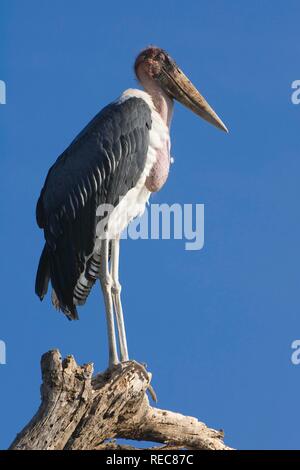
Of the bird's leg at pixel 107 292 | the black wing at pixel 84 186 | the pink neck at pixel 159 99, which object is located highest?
the pink neck at pixel 159 99

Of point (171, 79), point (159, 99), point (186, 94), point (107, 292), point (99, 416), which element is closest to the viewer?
point (99, 416)

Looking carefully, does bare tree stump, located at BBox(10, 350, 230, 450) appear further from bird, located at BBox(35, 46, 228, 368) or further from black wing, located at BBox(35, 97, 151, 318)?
black wing, located at BBox(35, 97, 151, 318)

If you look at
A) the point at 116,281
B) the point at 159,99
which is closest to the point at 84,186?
the point at 116,281

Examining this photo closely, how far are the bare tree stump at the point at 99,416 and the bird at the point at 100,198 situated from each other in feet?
2.93

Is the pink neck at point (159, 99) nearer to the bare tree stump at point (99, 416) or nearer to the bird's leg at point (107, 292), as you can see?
the bird's leg at point (107, 292)

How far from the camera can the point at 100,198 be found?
45.6 feet

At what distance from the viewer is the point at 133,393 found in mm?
12609

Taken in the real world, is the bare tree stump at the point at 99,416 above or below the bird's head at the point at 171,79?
below

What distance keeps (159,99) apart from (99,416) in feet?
12.6

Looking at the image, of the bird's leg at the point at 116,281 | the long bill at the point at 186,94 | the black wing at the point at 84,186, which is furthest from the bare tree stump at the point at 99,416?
the long bill at the point at 186,94

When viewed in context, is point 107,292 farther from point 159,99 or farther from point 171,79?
point 171,79

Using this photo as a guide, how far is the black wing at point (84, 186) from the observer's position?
13836 millimetres
